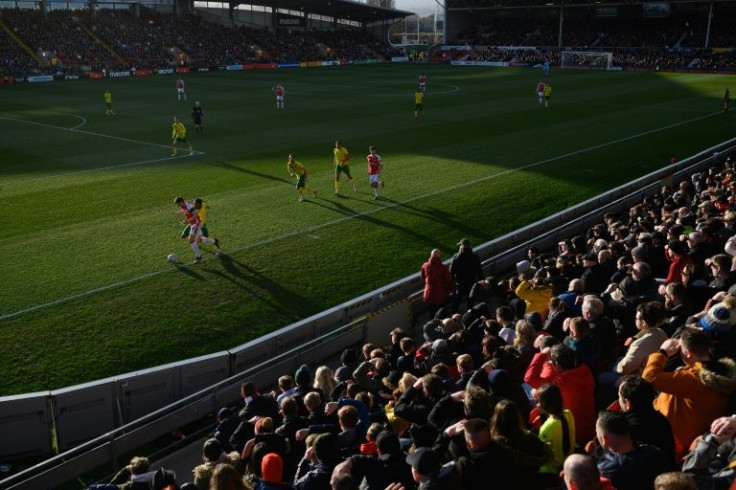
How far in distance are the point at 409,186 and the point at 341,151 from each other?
2.99 meters

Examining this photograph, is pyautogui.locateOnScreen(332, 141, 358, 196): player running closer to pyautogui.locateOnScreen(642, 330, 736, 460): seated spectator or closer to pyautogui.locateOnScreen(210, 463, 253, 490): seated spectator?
pyautogui.locateOnScreen(642, 330, 736, 460): seated spectator

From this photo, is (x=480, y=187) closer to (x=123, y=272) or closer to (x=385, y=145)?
(x=385, y=145)

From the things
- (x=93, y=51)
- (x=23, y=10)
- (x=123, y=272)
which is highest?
(x=23, y=10)

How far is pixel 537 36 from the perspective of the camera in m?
89.1

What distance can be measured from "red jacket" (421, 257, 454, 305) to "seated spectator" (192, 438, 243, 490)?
6.44 meters

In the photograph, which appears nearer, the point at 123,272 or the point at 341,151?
the point at 123,272

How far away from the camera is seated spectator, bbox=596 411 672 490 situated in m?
4.60

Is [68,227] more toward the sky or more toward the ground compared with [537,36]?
more toward the ground

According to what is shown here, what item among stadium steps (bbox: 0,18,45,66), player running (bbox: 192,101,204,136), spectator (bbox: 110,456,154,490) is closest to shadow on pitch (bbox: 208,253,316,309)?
spectator (bbox: 110,456,154,490)

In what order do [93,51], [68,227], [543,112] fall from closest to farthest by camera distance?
[68,227], [543,112], [93,51]

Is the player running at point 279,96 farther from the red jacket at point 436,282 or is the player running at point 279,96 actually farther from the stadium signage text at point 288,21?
the stadium signage text at point 288,21

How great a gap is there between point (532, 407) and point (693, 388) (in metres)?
1.69

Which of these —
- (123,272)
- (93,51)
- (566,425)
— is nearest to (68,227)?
(123,272)

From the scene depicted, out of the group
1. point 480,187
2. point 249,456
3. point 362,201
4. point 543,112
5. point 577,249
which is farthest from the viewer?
point 543,112
